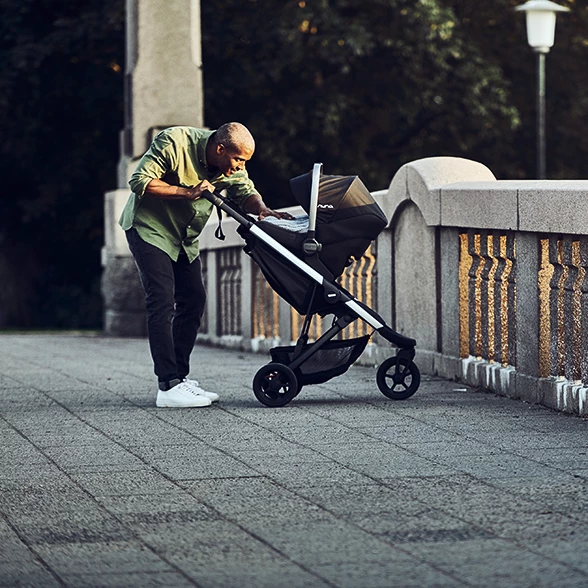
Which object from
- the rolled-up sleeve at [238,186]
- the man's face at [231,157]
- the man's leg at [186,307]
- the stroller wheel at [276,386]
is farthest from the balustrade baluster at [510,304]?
the man's leg at [186,307]

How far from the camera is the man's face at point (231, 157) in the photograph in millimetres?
7344

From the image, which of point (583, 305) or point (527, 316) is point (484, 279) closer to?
point (527, 316)

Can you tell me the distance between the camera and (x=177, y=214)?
765 centimetres

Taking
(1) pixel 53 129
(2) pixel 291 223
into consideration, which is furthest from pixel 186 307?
(1) pixel 53 129

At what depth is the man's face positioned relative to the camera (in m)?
7.34

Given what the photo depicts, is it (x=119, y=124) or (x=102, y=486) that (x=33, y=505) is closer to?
(x=102, y=486)

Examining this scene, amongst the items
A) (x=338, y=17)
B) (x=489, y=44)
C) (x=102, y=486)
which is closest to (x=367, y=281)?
(x=102, y=486)

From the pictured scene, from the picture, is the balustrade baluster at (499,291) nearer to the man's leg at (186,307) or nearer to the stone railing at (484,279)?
the stone railing at (484,279)

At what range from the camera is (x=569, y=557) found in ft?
13.5

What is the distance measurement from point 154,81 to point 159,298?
7.83 metres

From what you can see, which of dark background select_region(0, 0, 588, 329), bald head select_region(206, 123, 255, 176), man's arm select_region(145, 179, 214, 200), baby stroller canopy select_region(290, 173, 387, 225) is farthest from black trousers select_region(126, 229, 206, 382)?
dark background select_region(0, 0, 588, 329)

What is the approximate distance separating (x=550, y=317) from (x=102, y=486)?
2951 millimetres

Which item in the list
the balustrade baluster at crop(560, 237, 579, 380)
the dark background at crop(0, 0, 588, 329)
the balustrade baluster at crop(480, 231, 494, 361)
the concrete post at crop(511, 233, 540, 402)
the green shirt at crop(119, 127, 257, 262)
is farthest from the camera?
the dark background at crop(0, 0, 588, 329)

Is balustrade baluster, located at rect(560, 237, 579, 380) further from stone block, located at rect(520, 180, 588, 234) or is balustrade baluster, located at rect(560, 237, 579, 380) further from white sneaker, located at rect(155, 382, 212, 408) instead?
white sneaker, located at rect(155, 382, 212, 408)
